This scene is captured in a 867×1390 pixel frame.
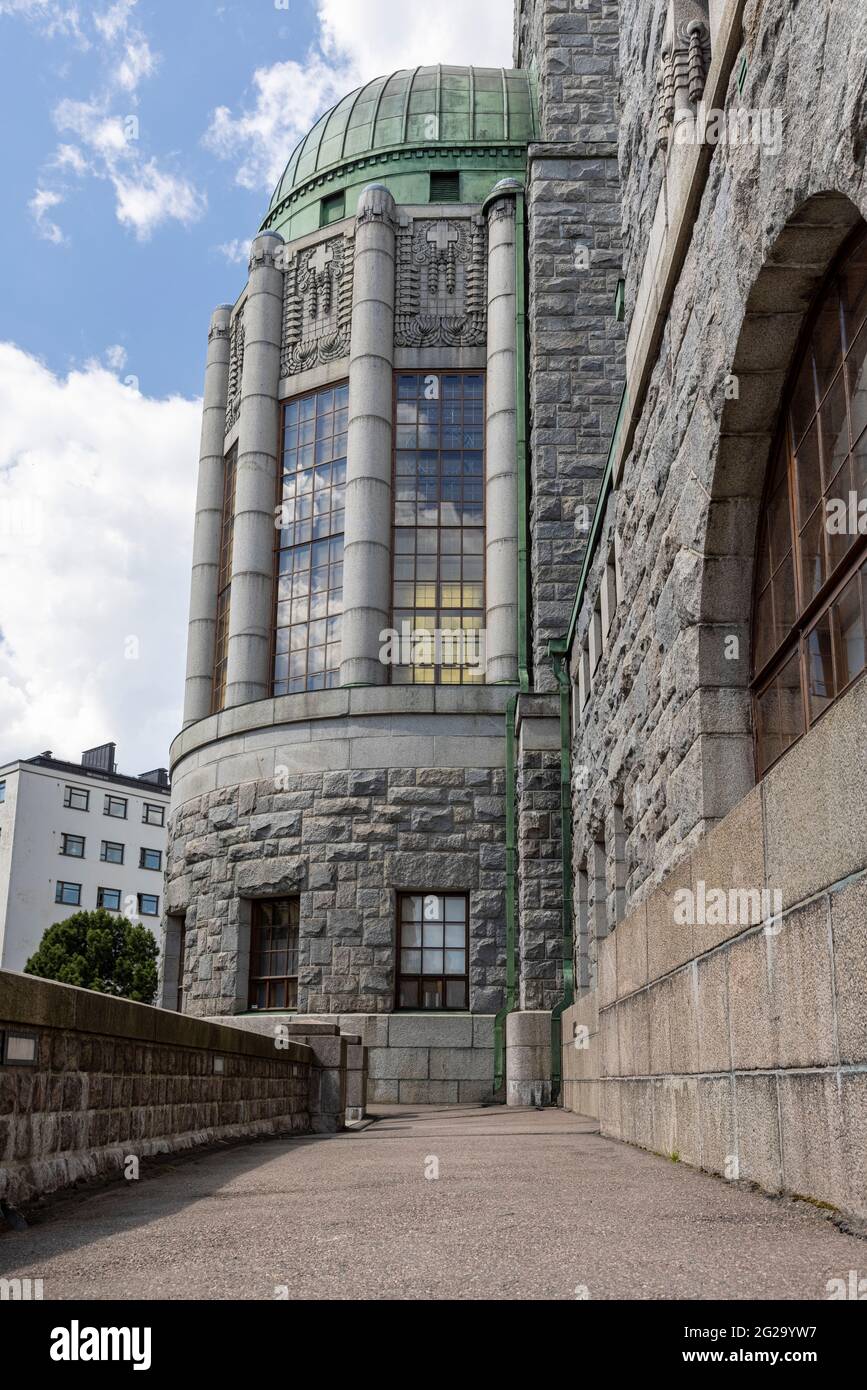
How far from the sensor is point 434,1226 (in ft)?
15.8

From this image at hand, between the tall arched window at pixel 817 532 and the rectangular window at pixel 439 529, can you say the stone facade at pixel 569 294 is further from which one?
the tall arched window at pixel 817 532

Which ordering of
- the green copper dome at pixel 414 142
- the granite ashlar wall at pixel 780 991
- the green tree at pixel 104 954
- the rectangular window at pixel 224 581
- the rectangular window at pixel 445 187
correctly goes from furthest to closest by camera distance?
the green tree at pixel 104 954 < the rectangular window at pixel 224 581 < the green copper dome at pixel 414 142 < the rectangular window at pixel 445 187 < the granite ashlar wall at pixel 780 991

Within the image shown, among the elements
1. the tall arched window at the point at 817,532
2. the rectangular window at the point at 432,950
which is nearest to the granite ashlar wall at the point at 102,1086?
the tall arched window at the point at 817,532

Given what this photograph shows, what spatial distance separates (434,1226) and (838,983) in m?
1.69

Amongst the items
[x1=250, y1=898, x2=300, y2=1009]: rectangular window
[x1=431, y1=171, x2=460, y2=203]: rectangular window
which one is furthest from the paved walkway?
[x1=431, y1=171, x2=460, y2=203]: rectangular window

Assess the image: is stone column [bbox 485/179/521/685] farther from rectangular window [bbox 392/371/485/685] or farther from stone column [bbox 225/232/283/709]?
stone column [bbox 225/232/283/709]

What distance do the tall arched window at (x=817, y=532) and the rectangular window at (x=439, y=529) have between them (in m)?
14.3

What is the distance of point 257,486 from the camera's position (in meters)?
23.6

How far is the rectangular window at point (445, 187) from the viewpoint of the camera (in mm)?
23688

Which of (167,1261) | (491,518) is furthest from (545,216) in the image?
(167,1261)

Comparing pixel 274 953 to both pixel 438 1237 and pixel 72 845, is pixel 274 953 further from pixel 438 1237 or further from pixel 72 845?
pixel 72 845

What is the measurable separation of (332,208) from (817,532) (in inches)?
798
